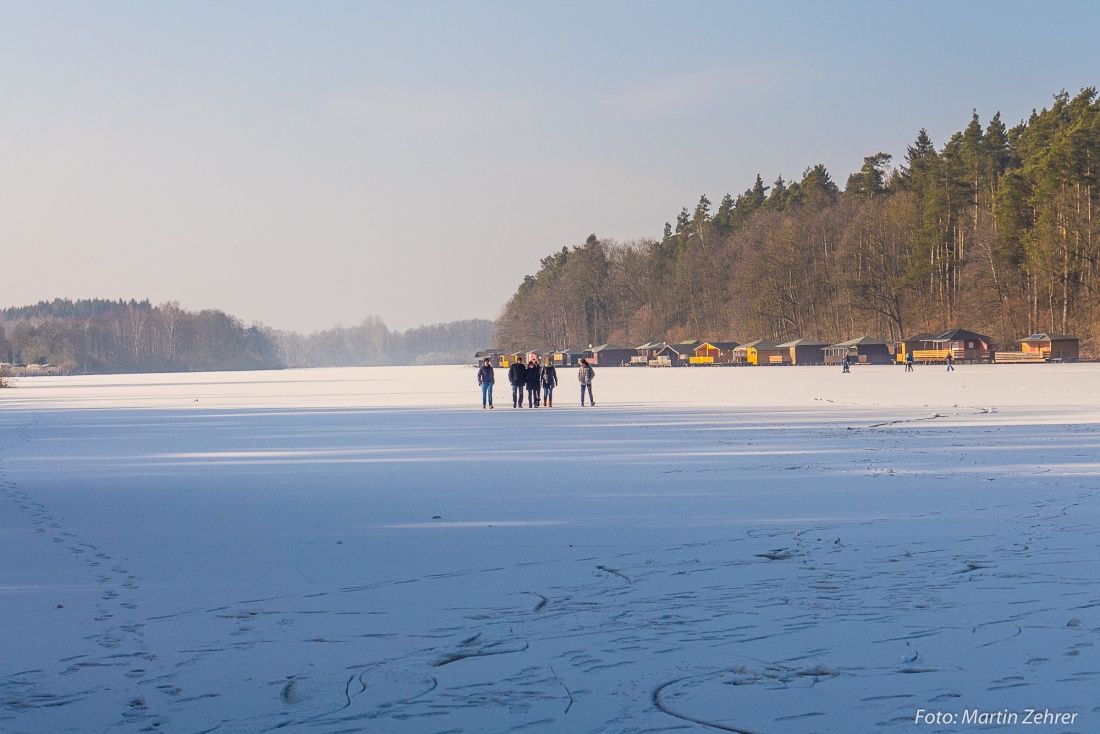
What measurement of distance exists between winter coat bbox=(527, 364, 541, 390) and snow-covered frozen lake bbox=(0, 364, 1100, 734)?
43.7ft

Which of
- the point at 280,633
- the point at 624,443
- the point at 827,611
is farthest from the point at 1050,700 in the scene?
the point at 624,443

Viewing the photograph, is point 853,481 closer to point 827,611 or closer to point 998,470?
point 998,470

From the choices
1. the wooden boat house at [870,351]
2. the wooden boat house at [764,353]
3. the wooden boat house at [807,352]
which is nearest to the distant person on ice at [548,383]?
the wooden boat house at [870,351]

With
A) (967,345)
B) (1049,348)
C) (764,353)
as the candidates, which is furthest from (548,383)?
(764,353)

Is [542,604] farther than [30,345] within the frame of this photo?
No

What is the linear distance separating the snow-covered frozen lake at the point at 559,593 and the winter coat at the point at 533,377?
1332cm

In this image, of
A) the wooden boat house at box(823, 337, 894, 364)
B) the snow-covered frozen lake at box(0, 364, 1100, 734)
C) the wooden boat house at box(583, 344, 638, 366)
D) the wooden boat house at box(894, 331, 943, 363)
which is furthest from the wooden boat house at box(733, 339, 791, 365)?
the snow-covered frozen lake at box(0, 364, 1100, 734)

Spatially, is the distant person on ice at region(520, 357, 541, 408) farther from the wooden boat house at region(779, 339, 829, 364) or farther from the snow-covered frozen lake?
the wooden boat house at region(779, 339, 829, 364)

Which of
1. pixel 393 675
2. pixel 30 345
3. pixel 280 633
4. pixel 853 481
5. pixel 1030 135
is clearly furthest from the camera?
pixel 30 345

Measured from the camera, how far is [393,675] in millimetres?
4941

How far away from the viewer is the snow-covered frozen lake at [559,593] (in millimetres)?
4484

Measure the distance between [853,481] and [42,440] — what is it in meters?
16.3

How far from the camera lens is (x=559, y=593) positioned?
6.55 m

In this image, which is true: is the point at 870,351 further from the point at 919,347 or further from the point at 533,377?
the point at 533,377
